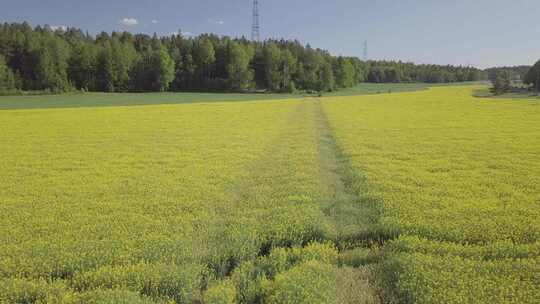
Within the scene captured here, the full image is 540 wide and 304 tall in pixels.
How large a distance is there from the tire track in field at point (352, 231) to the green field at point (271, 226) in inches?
1.6

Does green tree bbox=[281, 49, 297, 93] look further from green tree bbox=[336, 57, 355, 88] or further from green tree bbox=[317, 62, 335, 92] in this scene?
green tree bbox=[336, 57, 355, 88]

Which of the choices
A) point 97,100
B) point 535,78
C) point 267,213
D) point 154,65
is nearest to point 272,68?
point 154,65

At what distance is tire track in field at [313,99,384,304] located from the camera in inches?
276

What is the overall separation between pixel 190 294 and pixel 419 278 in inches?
180

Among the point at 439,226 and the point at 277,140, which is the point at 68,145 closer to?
the point at 277,140

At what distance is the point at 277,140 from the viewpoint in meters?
25.9

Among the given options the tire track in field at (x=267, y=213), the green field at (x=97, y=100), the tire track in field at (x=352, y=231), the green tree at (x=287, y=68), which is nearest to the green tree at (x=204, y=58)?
the green tree at (x=287, y=68)

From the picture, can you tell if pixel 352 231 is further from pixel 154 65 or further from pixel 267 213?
pixel 154 65

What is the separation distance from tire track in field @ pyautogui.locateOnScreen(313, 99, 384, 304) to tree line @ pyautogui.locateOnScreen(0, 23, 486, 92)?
330 ft

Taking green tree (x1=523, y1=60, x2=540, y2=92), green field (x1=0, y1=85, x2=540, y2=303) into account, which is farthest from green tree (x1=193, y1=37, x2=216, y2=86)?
green tree (x1=523, y1=60, x2=540, y2=92)

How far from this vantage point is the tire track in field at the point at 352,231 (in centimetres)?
702

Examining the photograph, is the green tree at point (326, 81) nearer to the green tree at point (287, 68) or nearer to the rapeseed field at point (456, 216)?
the green tree at point (287, 68)

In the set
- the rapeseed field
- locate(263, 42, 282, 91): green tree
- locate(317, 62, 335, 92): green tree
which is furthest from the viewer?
locate(317, 62, 335, 92): green tree

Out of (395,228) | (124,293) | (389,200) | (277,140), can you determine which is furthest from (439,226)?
(277,140)
